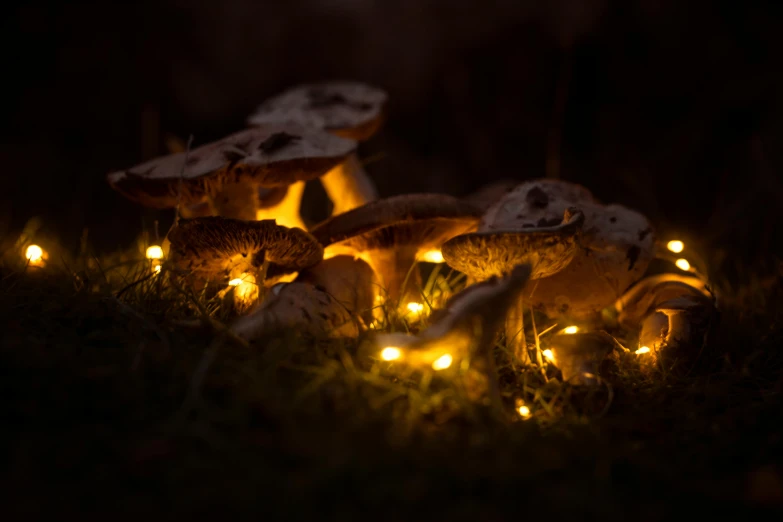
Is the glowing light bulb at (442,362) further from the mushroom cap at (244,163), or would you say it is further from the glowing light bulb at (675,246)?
the glowing light bulb at (675,246)

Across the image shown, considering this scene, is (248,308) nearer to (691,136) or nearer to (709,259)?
(709,259)

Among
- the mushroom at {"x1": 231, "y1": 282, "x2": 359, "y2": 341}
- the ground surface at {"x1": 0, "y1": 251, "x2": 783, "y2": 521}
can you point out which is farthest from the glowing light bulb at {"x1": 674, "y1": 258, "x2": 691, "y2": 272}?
the mushroom at {"x1": 231, "y1": 282, "x2": 359, "y2": 341}

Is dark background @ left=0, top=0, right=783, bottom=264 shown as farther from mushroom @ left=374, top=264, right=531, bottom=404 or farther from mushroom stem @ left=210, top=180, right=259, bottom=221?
mushroom @ left=374, top=264, right=531, bottom=404

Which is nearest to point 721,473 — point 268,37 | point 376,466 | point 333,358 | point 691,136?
point 376,466

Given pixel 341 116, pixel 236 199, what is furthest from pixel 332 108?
pixel 236 199

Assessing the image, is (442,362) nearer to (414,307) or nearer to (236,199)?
(414,307)

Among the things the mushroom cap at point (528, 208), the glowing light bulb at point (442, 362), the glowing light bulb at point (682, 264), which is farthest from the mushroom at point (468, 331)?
the glowing light bulb at point (682, 264)

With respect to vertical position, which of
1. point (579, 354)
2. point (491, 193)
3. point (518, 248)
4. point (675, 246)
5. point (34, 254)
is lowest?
point (579, 354)
